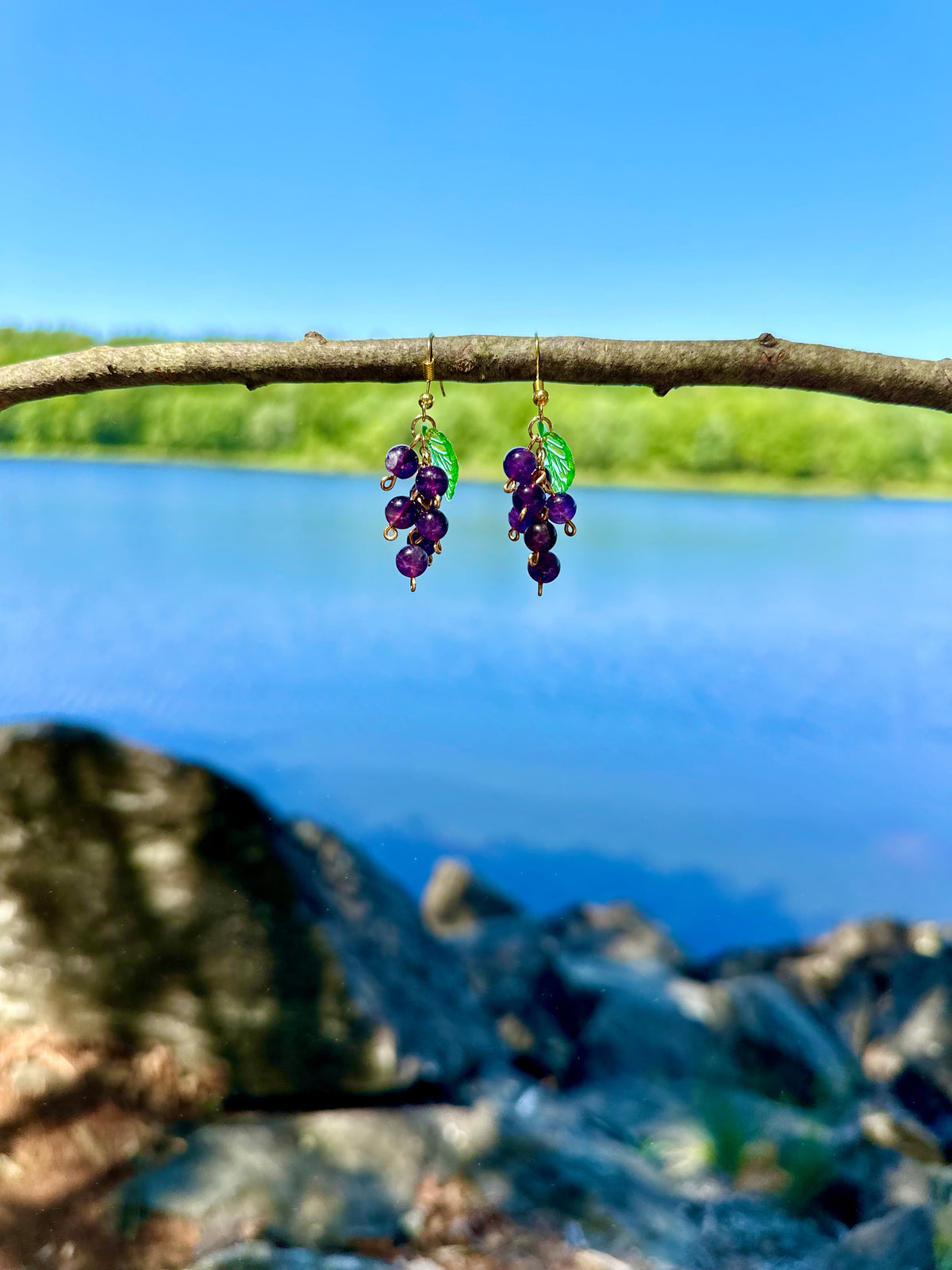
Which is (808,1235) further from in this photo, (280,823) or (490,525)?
(490,525)

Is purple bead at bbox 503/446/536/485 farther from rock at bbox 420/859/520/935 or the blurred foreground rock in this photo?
rock at bbox 420/859/520/935

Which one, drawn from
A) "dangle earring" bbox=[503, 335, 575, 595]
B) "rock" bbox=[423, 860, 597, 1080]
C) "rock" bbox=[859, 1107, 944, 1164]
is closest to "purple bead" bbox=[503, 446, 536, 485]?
"dangle earring" bbox=[503, 335, 575, 595]

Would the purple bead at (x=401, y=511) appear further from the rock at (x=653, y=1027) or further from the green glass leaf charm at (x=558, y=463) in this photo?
the rock at (x=653, y=1027)

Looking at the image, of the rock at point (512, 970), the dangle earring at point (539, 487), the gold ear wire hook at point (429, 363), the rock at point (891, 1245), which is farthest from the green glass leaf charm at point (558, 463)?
the rock at point (891, 1245)

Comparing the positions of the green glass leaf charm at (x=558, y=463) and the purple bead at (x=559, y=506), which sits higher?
the green glass leaf charm at (x=558, y=463)

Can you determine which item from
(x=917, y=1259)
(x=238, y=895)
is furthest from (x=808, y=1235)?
(x=238, y=895)
